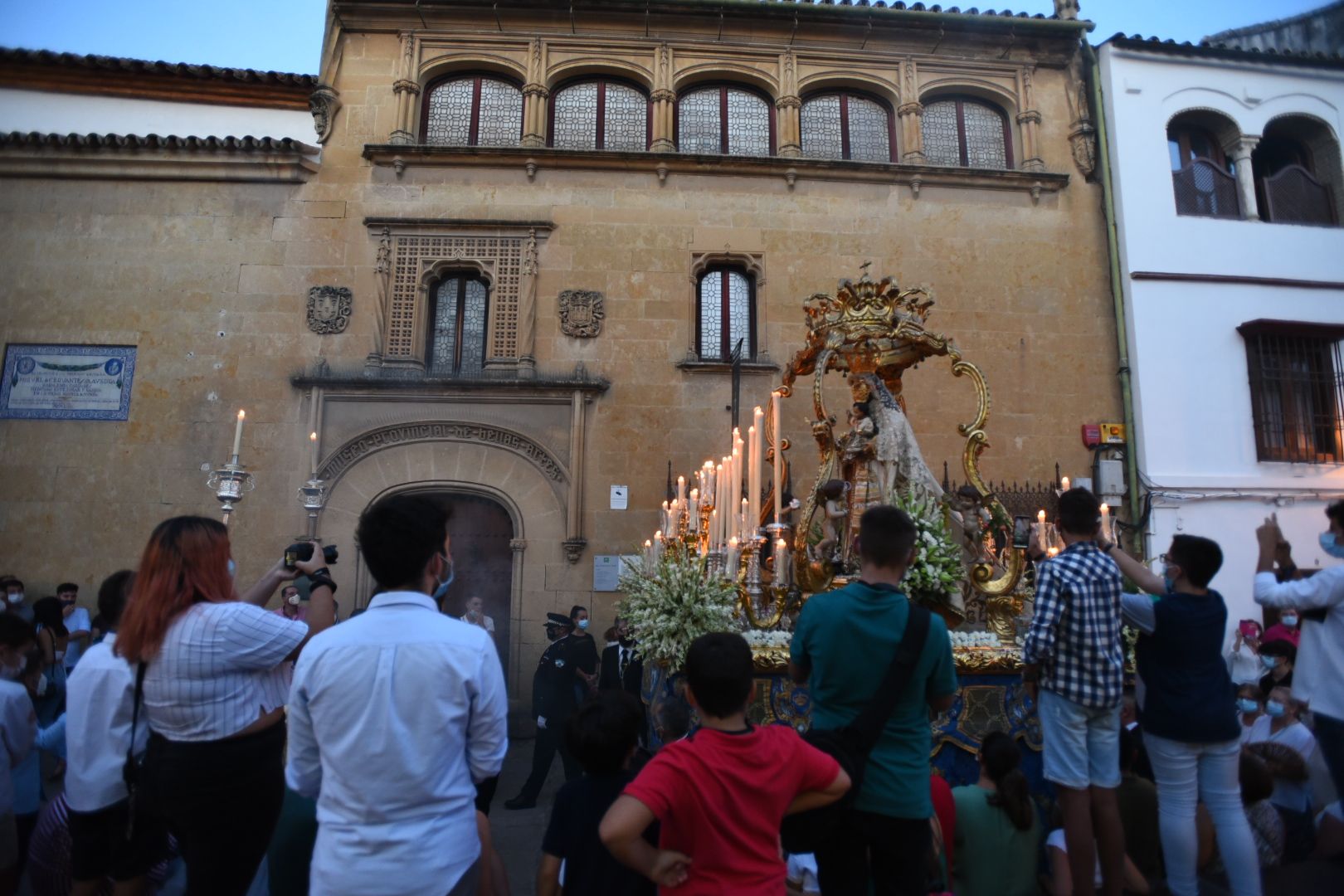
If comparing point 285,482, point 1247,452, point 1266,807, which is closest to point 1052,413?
point 1247,452

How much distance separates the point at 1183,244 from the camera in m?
12.5

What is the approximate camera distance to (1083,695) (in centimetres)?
355

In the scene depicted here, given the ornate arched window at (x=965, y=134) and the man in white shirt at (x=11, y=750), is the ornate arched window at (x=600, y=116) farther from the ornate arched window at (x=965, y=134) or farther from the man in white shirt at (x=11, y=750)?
the man in white shirt at (x=11, y=750)

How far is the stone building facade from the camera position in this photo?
1112 cm

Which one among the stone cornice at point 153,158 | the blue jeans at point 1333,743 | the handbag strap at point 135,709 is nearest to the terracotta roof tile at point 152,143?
the stone cornice at point 153,158

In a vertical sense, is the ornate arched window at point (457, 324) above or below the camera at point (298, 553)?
above

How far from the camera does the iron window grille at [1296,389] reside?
12.0m

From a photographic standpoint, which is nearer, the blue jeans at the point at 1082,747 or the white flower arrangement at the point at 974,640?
the blue jeans at the point at 1082,747

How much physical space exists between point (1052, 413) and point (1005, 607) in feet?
24.6

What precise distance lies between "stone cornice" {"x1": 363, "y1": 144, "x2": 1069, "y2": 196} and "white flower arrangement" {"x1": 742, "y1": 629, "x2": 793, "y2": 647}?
8.62m

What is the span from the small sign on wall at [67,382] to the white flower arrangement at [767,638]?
10.1 m

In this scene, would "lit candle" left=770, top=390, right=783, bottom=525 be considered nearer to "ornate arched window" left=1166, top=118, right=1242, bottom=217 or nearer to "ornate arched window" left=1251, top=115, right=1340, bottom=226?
"ornate arched window" left=1166, top=118, right=1242, bottom=217

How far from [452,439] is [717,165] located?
224 inches

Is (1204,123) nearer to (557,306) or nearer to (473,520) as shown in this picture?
(557,306)
